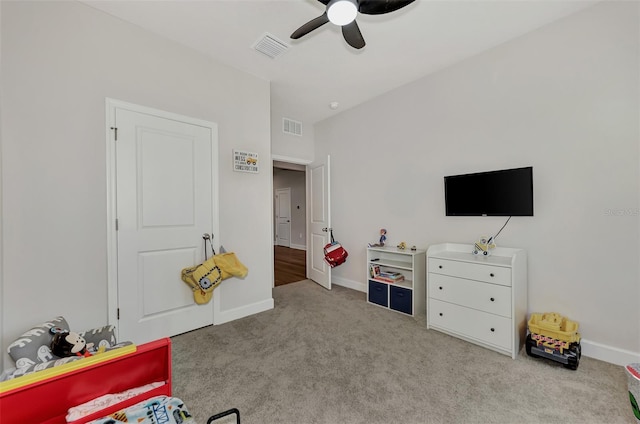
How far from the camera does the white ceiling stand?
6.68 ft

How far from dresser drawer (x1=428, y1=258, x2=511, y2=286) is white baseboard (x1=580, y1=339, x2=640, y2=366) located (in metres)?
0.80

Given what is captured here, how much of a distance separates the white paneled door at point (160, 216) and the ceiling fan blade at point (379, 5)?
1828 mm

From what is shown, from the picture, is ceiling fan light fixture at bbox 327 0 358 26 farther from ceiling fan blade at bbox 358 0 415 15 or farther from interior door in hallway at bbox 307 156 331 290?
interior door in hallway at bbox 307 156 331 290

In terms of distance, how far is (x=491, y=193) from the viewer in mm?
2510

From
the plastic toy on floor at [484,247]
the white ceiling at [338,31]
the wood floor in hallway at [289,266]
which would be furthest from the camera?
the wood floor in hallway at [289,266]

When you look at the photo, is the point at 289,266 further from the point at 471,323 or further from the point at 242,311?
the point at 471,323

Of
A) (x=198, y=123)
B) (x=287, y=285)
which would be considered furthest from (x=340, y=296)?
(x=198, y=123)

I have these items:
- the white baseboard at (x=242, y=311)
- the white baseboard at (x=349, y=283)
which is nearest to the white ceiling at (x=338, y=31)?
the white baseboard at (x=242, y=311)

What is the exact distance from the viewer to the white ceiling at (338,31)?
6.68ft

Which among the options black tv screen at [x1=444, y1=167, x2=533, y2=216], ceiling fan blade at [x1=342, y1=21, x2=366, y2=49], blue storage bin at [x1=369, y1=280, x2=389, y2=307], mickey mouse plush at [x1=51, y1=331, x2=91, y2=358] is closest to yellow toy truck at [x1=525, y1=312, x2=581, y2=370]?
black tv screen at [x1=444, y1=167, x2=533, y2=216]

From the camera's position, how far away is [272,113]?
155 inches

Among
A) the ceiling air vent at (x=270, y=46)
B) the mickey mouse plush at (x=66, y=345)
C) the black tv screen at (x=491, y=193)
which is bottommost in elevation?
the mickey mouse plush at (x=66, y=345)

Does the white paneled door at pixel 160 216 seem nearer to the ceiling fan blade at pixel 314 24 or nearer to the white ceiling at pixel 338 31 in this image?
the white ceiling at pixel 338 31

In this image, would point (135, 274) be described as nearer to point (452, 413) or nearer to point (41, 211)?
point (41, 211)
